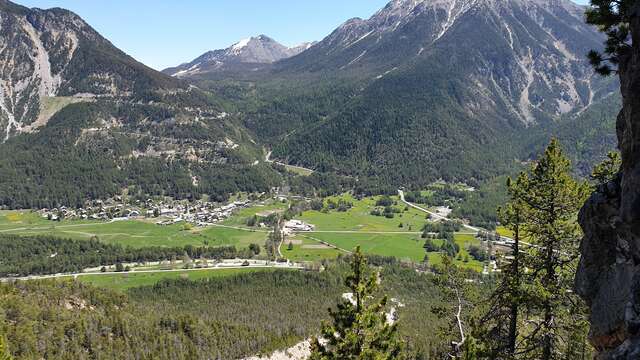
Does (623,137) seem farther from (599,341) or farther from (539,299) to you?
(539,299)

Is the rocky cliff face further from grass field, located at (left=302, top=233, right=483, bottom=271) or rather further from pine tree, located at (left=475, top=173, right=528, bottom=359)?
grass field, located at (left=302, top=233, right=483, bottom=271)

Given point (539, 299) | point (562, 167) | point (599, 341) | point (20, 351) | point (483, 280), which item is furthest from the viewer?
point (483, 280)

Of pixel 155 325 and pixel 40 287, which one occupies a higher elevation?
pixel 40 287

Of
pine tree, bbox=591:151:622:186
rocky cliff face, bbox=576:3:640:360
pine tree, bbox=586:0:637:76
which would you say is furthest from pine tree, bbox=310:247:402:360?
pine tree, bbox=586:0:637:76

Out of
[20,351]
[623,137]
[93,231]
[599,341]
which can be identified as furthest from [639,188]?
[93,231]

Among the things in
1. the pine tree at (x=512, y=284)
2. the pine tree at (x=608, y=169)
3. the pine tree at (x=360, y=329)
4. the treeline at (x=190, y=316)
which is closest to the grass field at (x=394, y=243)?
the treeline at (x=190, y=316)

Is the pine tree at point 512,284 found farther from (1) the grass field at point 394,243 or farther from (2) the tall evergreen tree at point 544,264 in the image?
(1) the grass field at point 394,243
